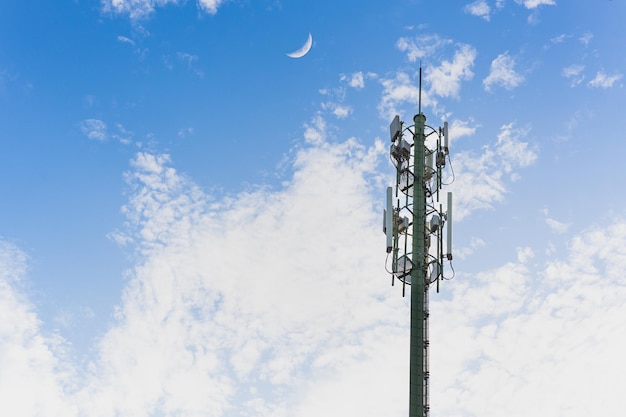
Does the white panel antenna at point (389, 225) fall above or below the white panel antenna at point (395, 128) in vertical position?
below

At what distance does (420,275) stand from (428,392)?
6088mm

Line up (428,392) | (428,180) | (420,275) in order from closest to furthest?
(428,392) → (420,275) → (428,180)

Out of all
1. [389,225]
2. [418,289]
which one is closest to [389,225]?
[389,225]

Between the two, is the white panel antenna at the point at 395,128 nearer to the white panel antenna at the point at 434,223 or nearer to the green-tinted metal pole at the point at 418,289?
the green-tinted metal pole at the point at 418,289

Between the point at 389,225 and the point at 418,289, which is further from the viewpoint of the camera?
the point at 389,225

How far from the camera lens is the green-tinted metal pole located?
1439 inches

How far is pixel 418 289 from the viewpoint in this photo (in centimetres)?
3934

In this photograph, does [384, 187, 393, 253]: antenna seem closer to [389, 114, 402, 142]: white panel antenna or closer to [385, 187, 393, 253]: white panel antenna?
[385, 187, 393, 253]: white panel antenna

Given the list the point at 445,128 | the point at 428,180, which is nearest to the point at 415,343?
the point at 428,180

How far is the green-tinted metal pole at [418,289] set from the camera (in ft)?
120

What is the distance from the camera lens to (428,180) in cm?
→ 4269

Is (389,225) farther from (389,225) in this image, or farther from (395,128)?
(395,128)

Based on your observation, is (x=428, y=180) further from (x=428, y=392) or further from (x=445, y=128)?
(x=428, y=392)

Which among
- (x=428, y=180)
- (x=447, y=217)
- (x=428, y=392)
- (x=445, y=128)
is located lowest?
(x=428, y=392)
